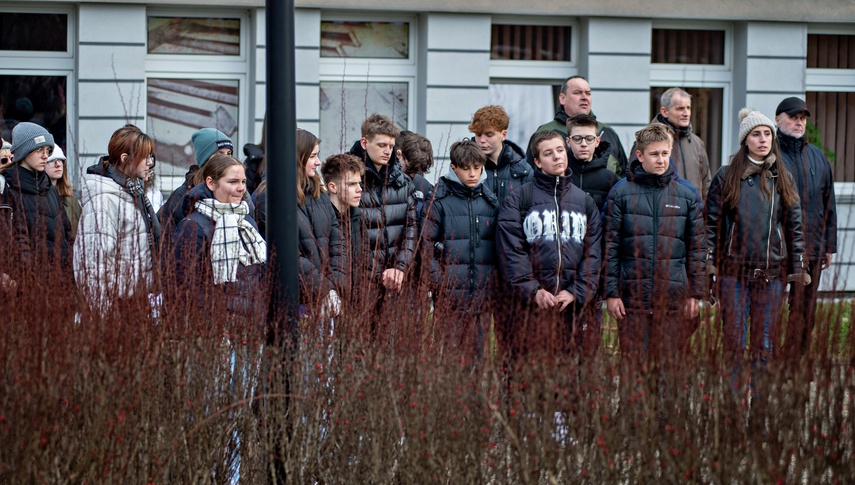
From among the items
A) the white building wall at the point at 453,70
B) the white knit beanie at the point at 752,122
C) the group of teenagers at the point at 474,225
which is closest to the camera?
the group of teenagers at the point at 474,225

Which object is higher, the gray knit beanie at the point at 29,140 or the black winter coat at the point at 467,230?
the gray knit beanie at the point at 29,140

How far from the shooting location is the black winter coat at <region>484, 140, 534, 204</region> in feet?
24.0

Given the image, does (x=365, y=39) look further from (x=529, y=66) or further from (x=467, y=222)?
(x=467, y=222)

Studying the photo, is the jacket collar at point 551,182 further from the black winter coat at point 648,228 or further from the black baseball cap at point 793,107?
A: the black baseball cap at point 793,107

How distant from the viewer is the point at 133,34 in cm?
1192

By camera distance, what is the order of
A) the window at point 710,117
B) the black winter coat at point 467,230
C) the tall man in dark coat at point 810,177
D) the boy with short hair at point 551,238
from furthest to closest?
the window at point 710,117 → the tall man in dark coat at point 810,177 → the black winter coat at point 467,230 → the boy with short hair at point 551,238

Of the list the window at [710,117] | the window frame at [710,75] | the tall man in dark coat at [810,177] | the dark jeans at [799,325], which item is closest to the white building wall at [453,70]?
the window frame at [710,75]

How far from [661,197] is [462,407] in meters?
2.75

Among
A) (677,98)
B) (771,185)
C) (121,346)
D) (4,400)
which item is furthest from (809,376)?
(677,98)

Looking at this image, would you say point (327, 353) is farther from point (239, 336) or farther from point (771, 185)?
point (771, 185)

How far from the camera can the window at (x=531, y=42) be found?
13.0 meters

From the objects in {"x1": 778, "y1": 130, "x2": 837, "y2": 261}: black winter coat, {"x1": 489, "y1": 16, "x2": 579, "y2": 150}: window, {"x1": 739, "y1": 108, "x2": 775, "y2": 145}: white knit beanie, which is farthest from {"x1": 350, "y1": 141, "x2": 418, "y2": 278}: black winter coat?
{"x1": 489, "y1": 16, "x2": 579, "y2": 150}: window

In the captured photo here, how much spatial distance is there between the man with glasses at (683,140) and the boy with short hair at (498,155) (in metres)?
1.39

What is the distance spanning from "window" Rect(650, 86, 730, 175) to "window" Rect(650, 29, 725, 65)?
35 cm
